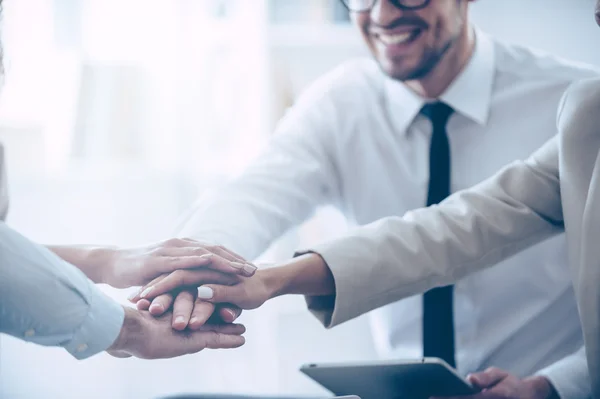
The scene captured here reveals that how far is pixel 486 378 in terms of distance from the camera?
3.24ft

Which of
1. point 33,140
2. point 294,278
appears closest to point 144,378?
point 33,140

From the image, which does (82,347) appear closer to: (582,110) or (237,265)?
(237,265)

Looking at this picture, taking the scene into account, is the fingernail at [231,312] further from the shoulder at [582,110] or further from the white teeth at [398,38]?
the white teeth at [398,38]

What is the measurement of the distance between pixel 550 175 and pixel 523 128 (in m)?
0.26

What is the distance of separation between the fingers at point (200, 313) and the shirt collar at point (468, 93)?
59cm

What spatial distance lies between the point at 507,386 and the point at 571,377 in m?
0.11

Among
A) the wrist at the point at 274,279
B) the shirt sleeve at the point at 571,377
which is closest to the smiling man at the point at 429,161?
the shirt sleeve at the point at 571,377

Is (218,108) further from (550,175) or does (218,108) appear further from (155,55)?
(550,175)

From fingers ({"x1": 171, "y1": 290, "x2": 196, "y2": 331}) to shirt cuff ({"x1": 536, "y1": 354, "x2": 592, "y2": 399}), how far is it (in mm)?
559

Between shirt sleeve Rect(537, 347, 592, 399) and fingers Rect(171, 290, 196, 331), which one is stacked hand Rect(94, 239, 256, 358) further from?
shirt sleeve Rect(537, 347, 592, 399)

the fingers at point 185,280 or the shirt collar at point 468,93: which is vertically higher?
the shirt collar at point 468,93

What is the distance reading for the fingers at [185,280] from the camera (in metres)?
0.87

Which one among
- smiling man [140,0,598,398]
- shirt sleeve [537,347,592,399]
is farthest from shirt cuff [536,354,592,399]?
smiling man [140,0,598,398]

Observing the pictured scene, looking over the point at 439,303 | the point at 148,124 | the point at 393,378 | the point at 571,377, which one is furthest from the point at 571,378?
the point at 148,124
